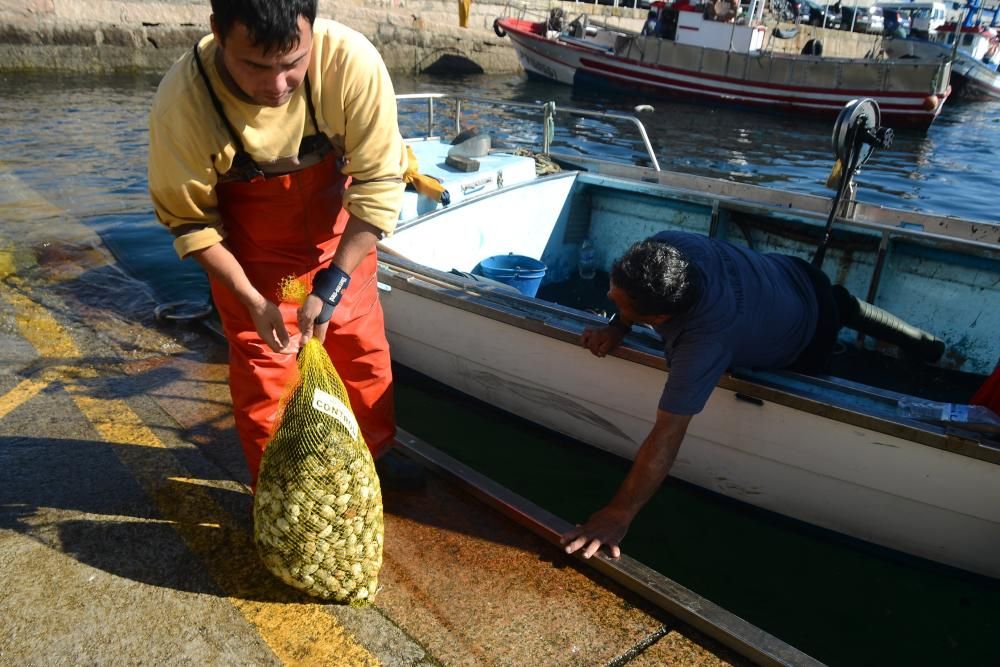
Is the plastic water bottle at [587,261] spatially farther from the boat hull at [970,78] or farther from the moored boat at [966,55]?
the boat hull at [970,78]

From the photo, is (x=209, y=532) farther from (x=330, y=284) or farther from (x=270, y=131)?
(x=270, y=131)

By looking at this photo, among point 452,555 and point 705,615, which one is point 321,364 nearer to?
point 452,555

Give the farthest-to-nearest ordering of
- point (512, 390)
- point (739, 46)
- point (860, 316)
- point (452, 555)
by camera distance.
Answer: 1. point (739, 46)
2. point (512, 390)
3. point (860, 316)
4. point (452, 555)

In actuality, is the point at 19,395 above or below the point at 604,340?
below

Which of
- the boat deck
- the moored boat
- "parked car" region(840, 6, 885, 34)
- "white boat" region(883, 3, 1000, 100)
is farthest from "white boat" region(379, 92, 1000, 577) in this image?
"parked car" region(840, 6, 885, 34)

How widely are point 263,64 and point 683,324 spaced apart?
1709 mm

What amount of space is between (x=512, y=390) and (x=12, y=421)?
242cm

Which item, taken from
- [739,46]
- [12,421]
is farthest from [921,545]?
[739,46]

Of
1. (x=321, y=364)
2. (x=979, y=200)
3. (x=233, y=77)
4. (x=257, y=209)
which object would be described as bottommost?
(x=979, y=200)

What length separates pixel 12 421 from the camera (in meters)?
3.30

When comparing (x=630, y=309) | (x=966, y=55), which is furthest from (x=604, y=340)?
(x=966, y=55)

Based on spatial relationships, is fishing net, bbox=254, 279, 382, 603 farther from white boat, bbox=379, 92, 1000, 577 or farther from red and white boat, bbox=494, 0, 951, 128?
red and white boat, bbox=494, 0, 951, 128

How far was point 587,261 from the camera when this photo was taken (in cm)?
590

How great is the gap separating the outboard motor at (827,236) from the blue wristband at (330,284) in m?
2.65
